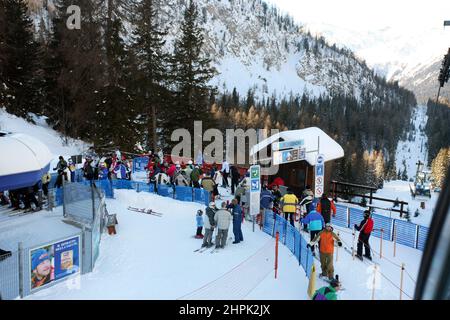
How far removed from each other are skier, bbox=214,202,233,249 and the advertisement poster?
13.9ft

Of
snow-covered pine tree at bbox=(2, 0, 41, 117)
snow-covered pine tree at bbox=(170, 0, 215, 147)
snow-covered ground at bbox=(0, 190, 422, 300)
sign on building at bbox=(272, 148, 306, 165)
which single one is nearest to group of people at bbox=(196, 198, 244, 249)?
snow-covered ground at bbox=(0, 190, 422, 300)

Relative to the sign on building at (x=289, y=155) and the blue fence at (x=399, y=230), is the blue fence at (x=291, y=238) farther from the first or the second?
the sign on building at (x=289, y=155)

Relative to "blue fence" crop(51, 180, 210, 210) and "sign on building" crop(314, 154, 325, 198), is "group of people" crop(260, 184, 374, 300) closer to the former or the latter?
"sign on building" crop(314, 154, 325, 198)

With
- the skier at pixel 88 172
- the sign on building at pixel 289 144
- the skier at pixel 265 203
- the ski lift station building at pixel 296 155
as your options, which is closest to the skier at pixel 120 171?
the skier at pixel 88 172

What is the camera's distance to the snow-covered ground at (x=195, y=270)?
9258 millimetres

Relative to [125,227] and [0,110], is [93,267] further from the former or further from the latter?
[0,110]

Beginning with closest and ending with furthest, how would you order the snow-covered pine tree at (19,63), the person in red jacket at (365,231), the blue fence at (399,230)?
the person in red jacket at (365,231)
the blue fence at (399,230)
the snow-covered pine tree at (19,63)

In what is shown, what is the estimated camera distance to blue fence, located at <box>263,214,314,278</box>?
34.7 feet

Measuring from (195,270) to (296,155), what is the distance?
1100cm

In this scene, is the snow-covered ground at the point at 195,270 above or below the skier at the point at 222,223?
below

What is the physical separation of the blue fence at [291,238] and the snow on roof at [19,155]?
767 cm

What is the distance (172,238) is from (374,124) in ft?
591

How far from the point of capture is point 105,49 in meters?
34.5
